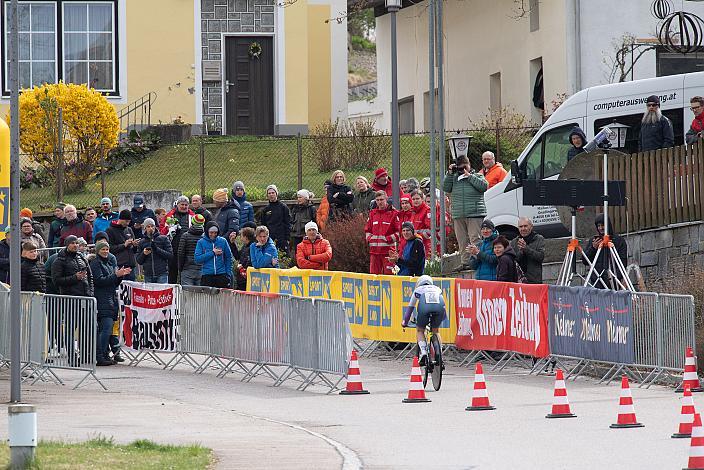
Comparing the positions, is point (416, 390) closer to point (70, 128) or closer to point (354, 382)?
point (354, 382)

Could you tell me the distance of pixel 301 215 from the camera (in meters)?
28.9

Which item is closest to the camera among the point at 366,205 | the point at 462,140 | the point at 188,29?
the point at 462,140

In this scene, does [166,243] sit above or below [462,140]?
below

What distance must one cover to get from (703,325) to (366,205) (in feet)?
31.0

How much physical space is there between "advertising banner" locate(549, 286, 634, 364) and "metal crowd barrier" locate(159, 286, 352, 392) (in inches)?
113

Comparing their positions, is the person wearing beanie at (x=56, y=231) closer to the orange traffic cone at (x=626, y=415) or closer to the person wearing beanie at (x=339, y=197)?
the person wearing beanie at (x=339, y=197)

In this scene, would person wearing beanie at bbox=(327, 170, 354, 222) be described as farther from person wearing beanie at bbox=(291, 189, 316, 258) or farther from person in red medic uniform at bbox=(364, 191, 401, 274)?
person in red medic uniform at bbox=(364, 191, 401, 274)

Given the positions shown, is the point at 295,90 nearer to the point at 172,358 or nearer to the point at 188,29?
the point at 188,29

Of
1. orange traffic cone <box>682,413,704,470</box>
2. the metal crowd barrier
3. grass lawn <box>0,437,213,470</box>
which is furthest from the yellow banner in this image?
orange traffic cone <box>682,413,704,470</box>

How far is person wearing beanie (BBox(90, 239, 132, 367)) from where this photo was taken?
22594mm

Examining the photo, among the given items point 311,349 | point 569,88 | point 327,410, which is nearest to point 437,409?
point 327,410

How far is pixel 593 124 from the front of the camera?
24453 mm

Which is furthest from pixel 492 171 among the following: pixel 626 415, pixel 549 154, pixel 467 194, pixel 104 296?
pixel 626 415

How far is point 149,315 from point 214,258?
2.09 metres
